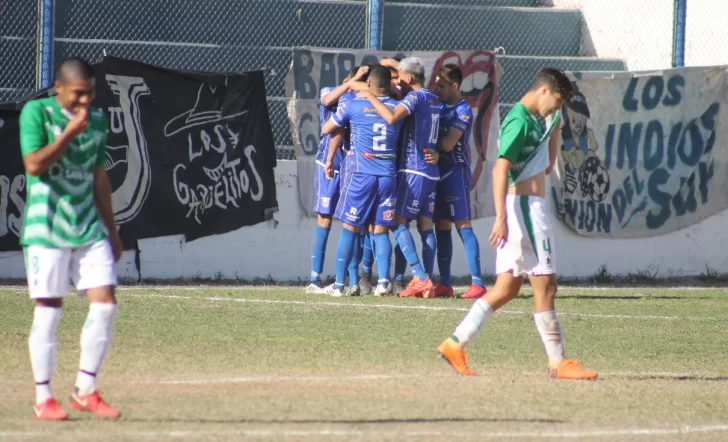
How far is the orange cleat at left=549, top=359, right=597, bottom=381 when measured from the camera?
730 cm

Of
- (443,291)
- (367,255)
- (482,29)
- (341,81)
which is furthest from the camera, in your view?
(482,29)

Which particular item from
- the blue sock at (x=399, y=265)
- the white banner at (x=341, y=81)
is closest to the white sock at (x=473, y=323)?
the blue sock at (x=399, y=265)

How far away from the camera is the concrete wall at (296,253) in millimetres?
13836

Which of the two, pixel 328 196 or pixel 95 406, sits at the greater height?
pixel 328 196

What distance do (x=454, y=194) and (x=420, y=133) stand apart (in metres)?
0.82

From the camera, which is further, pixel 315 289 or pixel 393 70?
pixel 393 70

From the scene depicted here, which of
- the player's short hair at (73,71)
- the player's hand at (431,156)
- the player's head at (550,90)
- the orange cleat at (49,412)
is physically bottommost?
the orange cleat at (49,412)

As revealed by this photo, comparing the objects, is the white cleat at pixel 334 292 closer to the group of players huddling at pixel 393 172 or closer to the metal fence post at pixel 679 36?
the group of players huddling at pixel 393 172

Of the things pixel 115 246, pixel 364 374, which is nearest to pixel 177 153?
pixel 364 374

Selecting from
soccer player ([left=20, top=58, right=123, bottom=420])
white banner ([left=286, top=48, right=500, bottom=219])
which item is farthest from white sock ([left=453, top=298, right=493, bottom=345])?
white banner ([left=286, top=48, right=500, bottom=219])

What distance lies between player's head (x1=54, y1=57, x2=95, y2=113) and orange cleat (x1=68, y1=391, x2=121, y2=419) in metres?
1.38

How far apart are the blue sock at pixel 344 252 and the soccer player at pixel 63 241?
6.34 m

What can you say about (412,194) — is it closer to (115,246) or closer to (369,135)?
(369,135)

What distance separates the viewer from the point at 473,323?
23.9ft
